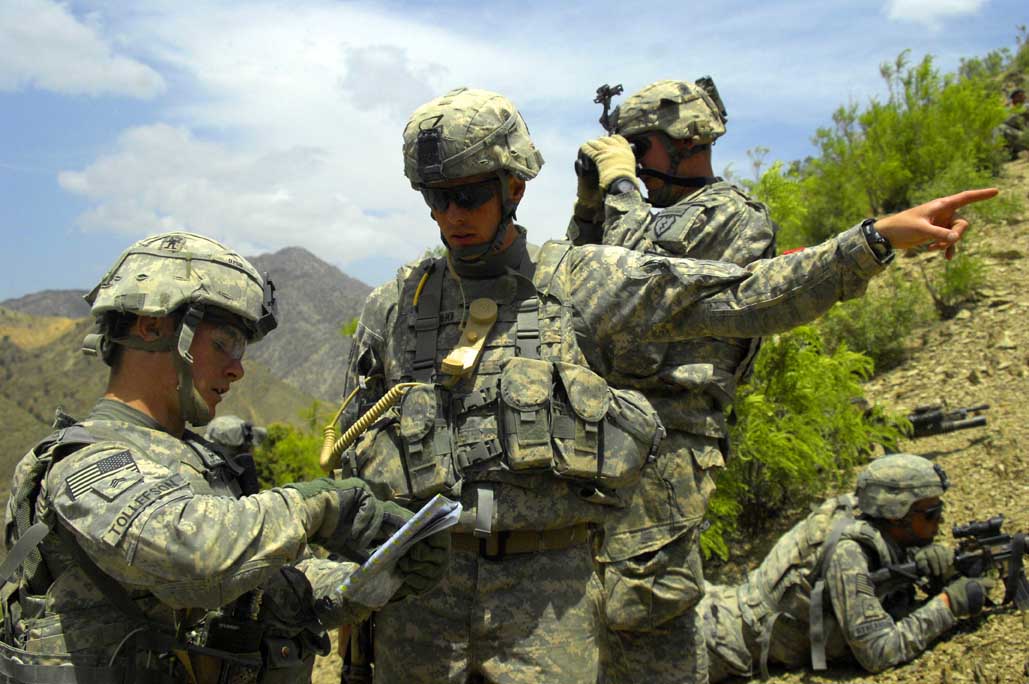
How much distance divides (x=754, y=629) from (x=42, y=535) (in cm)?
448

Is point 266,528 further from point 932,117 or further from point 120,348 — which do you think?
point 932,117

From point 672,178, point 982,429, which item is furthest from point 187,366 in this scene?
point 982,429

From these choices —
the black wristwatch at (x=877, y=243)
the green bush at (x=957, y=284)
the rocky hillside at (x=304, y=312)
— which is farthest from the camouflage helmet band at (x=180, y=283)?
the rocky hillside at (x=304, y=312)

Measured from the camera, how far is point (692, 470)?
4.06m

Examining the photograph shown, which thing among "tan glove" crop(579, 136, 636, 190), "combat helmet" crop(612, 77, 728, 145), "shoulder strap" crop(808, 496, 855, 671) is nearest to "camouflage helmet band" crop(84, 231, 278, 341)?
"tan glove" crop(579, 136, 636, 190)

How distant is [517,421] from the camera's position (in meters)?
2.60

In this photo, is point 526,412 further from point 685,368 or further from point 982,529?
point 982,529

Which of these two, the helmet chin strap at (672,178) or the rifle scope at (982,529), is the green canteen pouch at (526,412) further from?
the rifle scope at (982,529)

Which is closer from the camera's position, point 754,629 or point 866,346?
point 754,629

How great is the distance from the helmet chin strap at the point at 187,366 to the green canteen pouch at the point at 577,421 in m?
0.97

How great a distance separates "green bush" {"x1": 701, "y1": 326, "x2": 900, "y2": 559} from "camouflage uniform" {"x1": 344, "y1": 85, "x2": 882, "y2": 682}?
3969 millimetres

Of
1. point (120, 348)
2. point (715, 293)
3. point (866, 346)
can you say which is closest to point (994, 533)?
point (715, 293)

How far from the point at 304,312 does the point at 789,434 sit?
20.1 meters

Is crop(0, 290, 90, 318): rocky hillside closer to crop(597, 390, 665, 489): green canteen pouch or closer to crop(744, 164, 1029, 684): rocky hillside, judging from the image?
crop(744, 164, 1029, 684): rocky hillside
